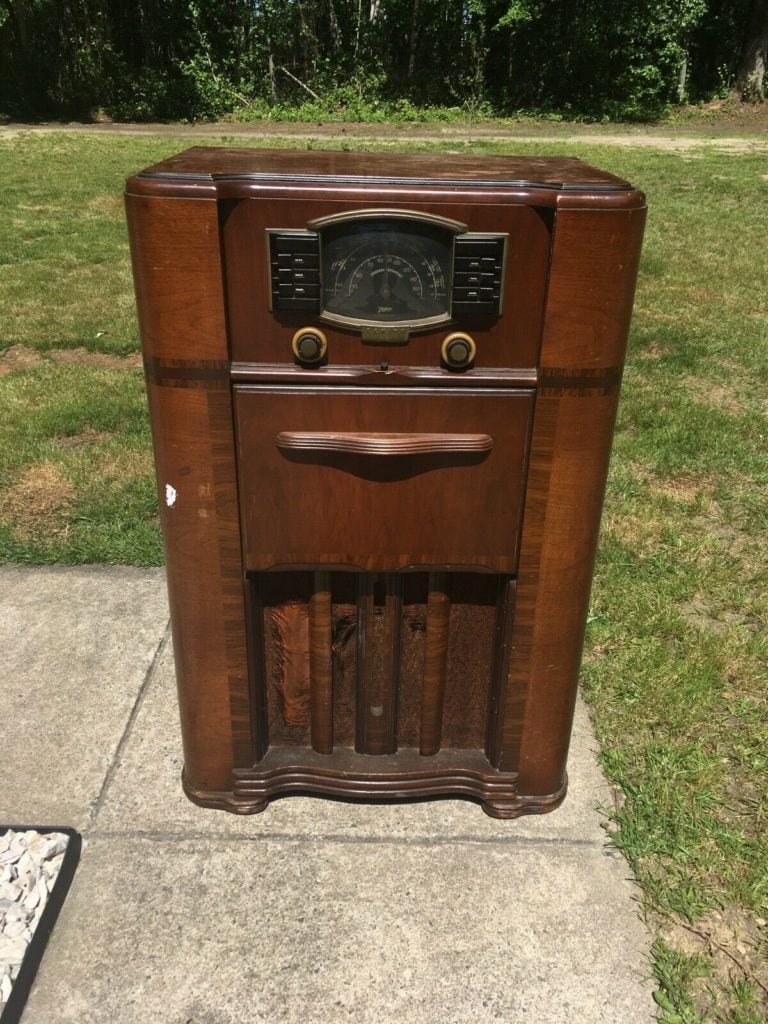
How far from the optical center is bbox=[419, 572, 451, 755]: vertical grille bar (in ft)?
6.33

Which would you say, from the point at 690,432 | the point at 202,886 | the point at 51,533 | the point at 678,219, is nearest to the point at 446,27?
the point at 678,219

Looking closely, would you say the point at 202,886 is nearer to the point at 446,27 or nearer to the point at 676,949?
the point at 676,949

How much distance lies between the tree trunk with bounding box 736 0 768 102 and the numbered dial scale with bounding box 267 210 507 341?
23205 mm

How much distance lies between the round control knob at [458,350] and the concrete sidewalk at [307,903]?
44.9 inches

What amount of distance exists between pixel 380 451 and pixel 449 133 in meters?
16.0

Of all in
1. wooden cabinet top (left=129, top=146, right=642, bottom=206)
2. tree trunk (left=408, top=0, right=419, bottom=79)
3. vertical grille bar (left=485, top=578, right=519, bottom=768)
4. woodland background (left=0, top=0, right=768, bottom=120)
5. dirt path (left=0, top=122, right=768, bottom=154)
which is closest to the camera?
wooden cabinet top (left=129, top=146, right=642, bottom=206)

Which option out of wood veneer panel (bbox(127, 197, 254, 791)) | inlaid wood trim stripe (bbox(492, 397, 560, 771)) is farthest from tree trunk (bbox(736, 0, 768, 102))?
wood veneer panel (bbox(127, 197, 254, 791))

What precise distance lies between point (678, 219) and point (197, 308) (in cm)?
847

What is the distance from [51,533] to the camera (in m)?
3.34

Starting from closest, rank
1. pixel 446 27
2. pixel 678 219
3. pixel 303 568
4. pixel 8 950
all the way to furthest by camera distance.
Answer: pixel 8 950 → pixel 303 568 → pixel 678 219 → pixel 446 27

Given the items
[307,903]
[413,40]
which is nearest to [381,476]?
[307,903]

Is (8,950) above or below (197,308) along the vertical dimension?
below

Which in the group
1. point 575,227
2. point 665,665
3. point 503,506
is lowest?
point 665,665

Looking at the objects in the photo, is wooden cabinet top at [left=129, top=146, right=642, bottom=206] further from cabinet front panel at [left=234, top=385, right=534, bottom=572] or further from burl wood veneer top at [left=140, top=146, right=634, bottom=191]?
cabinet front panel at [left=234, top=385, right=534, bottom=572]
